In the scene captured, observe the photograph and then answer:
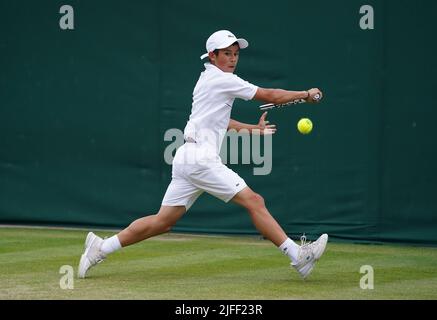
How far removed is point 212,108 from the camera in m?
7.69

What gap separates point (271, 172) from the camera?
10797 millimetres

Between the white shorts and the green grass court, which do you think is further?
the white shorts

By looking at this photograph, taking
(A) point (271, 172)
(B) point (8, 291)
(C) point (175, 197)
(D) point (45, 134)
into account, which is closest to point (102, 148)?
(D) point (45, 134)

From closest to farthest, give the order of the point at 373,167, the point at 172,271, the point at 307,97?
the point at 307,97 < the point at 172,271 < the point at 373,167

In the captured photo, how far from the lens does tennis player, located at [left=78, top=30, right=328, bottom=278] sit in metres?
7.57

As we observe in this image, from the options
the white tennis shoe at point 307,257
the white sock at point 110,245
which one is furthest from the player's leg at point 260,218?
the white sock at point 110,245

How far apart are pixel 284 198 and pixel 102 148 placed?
2186 millimetres

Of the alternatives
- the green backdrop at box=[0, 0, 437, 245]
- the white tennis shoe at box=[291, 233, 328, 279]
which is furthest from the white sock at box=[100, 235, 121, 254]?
the green backdrop at box=[0, 0, 437, 245]

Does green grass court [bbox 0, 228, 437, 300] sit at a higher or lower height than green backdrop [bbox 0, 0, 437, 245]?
lower

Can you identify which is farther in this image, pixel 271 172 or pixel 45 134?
pixel 45 134

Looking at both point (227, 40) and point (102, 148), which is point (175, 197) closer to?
point (227, 40)

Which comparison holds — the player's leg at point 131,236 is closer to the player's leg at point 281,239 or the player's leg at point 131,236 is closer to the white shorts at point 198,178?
the white shorts at point 198,178

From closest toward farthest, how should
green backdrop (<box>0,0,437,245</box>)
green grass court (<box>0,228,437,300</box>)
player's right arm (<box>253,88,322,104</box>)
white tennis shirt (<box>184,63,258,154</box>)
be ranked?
1. green grass court (<box>0,228,437,300</box>)
2. player's right arm (<box>253,88,322,104</box>)
3. white tennis shirt (<box>184,63,258,154</box>)
4. green backdrop (<box>0,0,437,245</box>)

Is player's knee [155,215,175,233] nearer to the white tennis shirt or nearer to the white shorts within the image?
the white shorts
